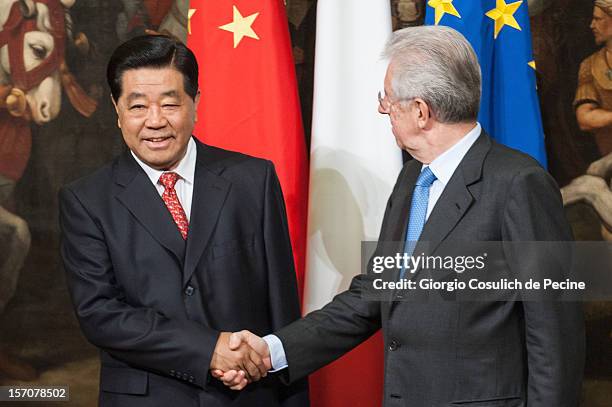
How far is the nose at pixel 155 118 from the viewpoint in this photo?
2725 millimetres

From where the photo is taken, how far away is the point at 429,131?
2559 millimetres

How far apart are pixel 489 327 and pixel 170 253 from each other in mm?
991

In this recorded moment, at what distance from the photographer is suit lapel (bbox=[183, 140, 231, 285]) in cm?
268

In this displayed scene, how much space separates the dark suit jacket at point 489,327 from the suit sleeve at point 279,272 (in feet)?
1.33

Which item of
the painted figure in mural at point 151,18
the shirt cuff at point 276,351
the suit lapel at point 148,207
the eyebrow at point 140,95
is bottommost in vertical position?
the shirt cuff at point 276,351

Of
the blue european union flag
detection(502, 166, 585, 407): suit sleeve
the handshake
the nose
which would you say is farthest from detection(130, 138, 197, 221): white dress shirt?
the blue european union flag

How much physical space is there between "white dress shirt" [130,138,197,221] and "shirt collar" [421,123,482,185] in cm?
81

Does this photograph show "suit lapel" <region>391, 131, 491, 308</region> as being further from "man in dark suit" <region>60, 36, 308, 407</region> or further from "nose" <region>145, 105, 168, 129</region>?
"nose" <region>145, 105, 168, 129</region>

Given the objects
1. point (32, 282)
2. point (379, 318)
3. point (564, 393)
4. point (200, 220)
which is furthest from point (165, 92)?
point (32, 282)

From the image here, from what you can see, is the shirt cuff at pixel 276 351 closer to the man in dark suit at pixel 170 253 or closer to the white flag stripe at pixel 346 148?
the man in dark suit at pixel 170 253

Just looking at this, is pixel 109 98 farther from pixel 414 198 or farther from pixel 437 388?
pixel 437 388

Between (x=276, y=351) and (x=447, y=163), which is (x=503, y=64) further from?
(x=276, y=351)

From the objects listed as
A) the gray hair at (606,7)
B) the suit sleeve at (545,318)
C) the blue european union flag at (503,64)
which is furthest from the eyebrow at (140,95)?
the gray hair at (606,7)

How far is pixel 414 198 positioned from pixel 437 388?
1.88 ft
